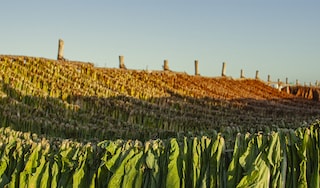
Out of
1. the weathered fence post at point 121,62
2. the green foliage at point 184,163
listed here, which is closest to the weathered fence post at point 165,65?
the weathered fence post at point 121,62

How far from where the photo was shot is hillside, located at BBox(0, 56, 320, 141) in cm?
575

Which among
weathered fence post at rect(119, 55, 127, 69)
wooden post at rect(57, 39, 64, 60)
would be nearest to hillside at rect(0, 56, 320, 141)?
wooden post at rect(57, 39, 64, 60)

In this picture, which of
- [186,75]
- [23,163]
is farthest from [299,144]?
[186,75]

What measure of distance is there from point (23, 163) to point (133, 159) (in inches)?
31.1

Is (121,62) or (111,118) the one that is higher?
(121,62)

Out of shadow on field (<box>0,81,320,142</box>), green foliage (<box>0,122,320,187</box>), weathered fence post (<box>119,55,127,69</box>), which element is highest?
weathered fence post (<box>119,55,127,69</box>)

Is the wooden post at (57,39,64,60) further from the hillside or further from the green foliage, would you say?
the green foliage

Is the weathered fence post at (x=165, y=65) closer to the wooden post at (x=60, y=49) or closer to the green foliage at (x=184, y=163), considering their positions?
the wooden post at (x=60, y=49)

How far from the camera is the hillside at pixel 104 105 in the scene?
18.9ft

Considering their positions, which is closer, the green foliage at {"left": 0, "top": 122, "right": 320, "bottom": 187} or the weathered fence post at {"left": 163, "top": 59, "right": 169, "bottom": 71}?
the green foliage at {"left": 0, "top": 122, "right": 320, "bottom": 187}

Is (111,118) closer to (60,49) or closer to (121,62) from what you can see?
(60,49)

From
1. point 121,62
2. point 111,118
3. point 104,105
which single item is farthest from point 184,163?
point 121,62

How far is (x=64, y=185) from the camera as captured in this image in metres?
2.65

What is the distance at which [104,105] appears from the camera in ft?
28.1
